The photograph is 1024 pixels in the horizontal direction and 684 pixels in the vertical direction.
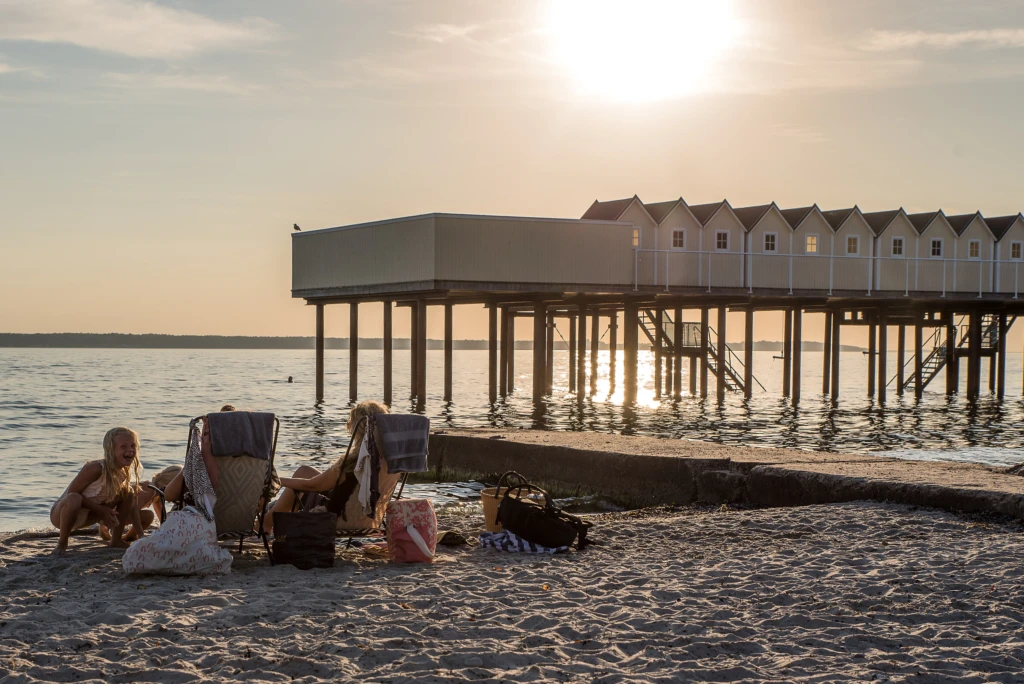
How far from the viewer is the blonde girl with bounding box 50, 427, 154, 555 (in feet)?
29.8

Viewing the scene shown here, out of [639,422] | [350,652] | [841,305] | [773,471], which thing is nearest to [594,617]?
[350,652]

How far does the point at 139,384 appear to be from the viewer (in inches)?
2734

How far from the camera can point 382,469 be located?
9.13 m

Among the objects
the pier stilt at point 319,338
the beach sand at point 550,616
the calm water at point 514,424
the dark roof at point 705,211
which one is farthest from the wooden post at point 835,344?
the beach sand at point 550,616

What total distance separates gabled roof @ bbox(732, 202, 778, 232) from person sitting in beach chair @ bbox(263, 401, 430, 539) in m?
27.7

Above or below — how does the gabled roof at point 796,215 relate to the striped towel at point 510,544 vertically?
above

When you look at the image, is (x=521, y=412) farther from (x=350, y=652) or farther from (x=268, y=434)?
(x=350, y=652)

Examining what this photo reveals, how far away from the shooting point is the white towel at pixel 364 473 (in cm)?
895

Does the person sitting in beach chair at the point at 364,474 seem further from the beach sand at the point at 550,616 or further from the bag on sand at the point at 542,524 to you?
the bag on sand at the point at 542,524

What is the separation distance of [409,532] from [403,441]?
0.71 metres

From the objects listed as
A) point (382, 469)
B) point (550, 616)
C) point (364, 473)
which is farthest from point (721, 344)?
point (550, 616)

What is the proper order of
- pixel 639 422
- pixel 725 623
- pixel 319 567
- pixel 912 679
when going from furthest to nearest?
pixel 639 422 → pixel 319 567 → pixel 725 623 → pixel 912 679

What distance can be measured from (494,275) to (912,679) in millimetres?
24384

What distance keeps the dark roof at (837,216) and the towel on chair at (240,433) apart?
101 ft
